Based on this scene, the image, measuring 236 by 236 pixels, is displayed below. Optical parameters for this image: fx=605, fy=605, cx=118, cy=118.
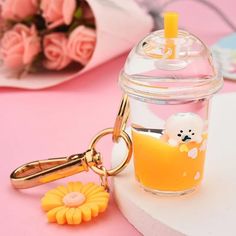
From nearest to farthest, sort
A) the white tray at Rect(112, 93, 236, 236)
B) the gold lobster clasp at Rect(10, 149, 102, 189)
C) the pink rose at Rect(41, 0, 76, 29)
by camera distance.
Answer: the white tray at Rect(112, 93, 236, 236)
the gold lobster clasp at Rect(10, 149, 102, 189)
the pink rose at Rect(41, 0, 76, 29)

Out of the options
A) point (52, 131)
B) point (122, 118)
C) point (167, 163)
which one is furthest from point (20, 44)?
point (167, 163)

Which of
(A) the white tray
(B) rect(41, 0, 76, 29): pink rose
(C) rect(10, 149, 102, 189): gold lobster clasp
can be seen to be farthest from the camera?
(B) rect(41, 0, 76, 29): pink rose

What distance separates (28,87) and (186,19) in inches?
22.0

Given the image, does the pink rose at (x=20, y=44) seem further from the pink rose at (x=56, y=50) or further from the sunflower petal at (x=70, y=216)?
the sunflower petal at (x=70, y=216)

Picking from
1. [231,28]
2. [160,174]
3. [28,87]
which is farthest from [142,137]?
[231,28]

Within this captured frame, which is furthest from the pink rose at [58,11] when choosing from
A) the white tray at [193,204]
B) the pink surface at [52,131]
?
the white tray at [193,204]

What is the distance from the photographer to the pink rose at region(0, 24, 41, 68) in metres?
1.14

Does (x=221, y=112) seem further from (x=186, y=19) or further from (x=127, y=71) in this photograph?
(x=186, y=19)

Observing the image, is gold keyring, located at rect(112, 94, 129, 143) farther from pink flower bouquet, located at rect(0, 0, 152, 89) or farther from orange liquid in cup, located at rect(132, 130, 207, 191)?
pink flower bouquet, located at rect(0, 0, 152, 89)

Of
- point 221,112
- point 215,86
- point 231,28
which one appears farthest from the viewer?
point 231,28

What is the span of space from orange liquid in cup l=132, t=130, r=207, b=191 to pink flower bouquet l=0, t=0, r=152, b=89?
0.50 m

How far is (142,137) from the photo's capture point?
650 mm

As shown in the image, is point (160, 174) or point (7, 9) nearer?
point (160, 174)

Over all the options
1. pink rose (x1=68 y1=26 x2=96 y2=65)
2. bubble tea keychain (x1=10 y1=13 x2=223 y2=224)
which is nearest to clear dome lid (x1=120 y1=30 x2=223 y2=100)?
bubble tea keychain (x1=10 y1=13 x2=223 y2=224)
